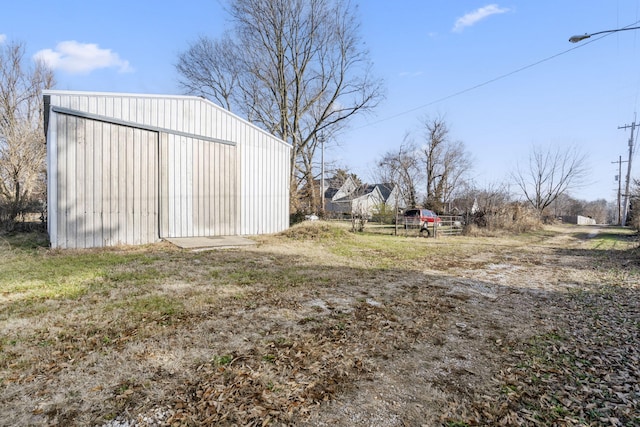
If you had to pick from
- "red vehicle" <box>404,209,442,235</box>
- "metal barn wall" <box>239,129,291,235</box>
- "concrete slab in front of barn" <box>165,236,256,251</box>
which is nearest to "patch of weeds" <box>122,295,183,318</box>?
"concrete slab in front of barn" <box>165,236,256,251</box>

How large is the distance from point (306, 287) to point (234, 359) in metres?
2.43

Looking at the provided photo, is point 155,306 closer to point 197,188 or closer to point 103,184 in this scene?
point 103,184

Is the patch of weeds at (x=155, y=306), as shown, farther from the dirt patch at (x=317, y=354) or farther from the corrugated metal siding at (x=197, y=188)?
the corrugated metal siding at (x=197, y=188)

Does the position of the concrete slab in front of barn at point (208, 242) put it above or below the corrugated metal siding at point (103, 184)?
below

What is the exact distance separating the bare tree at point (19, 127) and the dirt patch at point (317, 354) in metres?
20.0

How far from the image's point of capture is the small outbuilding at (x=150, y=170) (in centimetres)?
730

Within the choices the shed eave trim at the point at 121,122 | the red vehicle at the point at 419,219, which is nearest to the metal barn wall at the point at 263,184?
the shed eave trim at the point at 121,122

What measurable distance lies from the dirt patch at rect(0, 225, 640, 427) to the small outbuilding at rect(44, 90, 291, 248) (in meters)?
3.29

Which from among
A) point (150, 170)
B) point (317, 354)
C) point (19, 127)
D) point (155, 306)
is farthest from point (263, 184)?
point (19, 127)

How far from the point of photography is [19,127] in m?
18.9

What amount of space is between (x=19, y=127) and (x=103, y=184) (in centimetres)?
1778

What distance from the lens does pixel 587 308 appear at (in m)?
4.43

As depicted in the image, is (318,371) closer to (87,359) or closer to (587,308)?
(87,359)

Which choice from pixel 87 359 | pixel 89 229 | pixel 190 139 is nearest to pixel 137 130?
pixel 190 139
